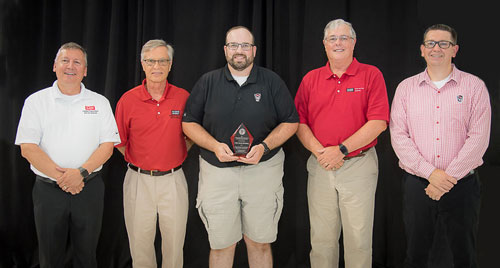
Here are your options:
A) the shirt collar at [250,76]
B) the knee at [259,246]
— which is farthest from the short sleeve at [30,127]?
the knee at [259,246]

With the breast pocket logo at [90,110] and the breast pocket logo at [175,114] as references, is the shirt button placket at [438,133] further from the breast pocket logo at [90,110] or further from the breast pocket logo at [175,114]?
the breast pocket logo at [90,110]

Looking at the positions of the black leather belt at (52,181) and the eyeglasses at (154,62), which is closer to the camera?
the black leather belt at (52,181)

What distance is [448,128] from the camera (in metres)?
2.38

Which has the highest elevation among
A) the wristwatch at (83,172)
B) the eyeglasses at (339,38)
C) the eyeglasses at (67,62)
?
the eyeglasses at (339,38)

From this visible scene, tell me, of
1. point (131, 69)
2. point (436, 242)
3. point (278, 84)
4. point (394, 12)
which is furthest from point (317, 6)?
point (436, 242)

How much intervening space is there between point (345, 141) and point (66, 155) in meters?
1.80

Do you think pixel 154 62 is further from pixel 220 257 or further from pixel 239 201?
pixel 220 257

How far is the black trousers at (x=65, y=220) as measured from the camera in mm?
2348

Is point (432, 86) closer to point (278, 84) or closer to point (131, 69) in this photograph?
point (278, 84)

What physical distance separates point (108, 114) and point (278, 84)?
116cm

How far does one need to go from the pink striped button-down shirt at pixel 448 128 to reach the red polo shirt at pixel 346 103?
22 centimetres

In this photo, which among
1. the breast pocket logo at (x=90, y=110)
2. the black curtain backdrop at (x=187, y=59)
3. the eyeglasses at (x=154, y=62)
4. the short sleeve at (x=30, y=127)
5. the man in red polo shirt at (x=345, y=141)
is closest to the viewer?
the short sleeve at (x=30, y=127)

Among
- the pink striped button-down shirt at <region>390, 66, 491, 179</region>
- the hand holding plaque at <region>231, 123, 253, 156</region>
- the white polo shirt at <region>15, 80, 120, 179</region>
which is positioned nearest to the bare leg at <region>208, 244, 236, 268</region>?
the hand holding plaque at <region>231, 123, 253, 156</region>

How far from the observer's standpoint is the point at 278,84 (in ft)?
8.43
